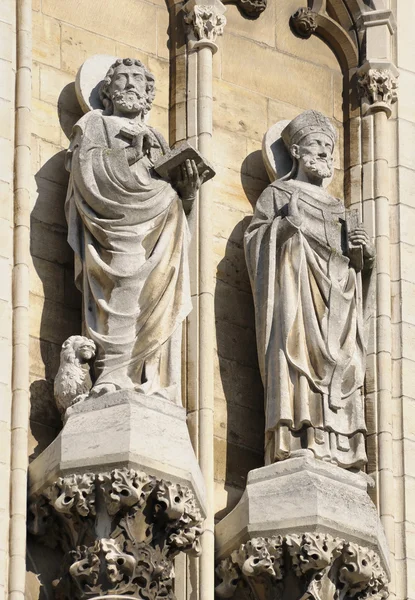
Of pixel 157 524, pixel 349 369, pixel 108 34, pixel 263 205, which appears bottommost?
pixel 157 524

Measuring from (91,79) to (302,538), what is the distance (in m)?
2.99

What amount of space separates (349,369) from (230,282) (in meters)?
1.01

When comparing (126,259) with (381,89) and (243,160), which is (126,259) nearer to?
(243,160)

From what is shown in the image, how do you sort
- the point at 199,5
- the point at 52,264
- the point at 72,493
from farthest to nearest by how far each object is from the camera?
1. the point at 199,5
2. the point at 52,264
3. the point at 72,493

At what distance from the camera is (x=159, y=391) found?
598 inches

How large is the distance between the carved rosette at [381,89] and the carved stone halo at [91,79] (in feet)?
6.17

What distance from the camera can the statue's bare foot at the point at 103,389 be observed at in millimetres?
15094

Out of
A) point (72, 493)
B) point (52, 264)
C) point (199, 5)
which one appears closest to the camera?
point (72, 493)

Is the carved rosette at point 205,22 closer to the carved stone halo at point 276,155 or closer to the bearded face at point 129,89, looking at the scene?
the carved stone halo at point 276,155

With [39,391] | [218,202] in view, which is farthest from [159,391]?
[218,202]

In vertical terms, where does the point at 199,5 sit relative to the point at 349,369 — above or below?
above

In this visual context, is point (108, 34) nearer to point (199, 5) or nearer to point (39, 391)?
point (199, 5)

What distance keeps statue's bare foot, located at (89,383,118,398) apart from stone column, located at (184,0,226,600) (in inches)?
31.7

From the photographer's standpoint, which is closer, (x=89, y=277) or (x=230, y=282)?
(x=89, y=277)
